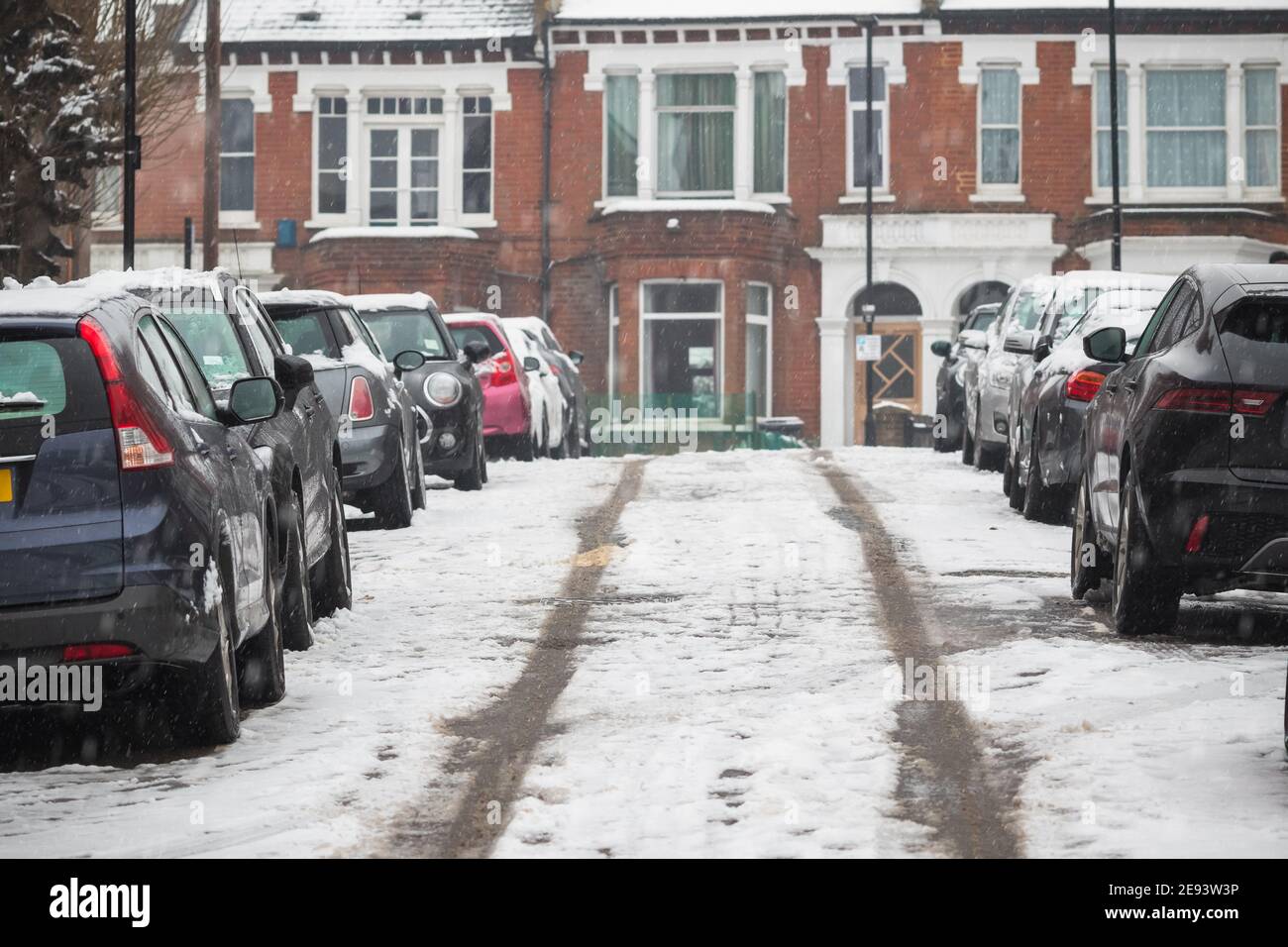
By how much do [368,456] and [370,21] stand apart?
27197mm

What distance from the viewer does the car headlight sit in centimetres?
1825

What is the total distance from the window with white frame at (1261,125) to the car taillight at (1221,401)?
30694mm

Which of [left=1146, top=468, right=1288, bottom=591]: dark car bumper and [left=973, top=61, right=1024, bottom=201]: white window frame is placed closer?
[left=1146, top=468, right=1288, bottom=591]: dark car bumper

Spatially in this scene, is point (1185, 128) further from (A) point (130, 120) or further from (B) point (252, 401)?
(B) point (252, 401)

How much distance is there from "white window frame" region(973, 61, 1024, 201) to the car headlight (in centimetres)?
2251

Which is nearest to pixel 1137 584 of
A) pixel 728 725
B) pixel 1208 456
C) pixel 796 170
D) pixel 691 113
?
pixel 1208 456

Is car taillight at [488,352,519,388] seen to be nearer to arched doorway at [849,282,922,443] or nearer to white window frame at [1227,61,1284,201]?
arched doorway at [849,282,922,443]

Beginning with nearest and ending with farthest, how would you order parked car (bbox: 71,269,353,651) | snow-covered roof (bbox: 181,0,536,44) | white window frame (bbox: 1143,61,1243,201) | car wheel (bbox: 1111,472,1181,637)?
parked car (bbox: 71,269,353,651)
car wheel (bbox: 1111,472,1181,637)
white window frame (bbox: 1143,61,1243,201)
snow-covered roof (bbox: 181,0,536,44)

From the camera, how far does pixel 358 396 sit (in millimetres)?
→ 14484

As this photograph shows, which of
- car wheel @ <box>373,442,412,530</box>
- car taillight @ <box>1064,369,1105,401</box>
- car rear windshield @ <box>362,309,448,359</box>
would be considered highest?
car rear windshield @ <box>362,309,448,359</box>

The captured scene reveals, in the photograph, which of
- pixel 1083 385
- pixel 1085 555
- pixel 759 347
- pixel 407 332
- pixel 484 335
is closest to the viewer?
pixel 1085 555

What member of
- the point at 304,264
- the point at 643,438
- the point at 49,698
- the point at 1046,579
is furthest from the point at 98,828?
the point at 304,264

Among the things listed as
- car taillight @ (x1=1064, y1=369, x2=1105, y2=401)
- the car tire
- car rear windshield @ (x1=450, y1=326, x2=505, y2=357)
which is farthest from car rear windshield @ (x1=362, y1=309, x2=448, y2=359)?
car taillight @ (x1=1064, y1=369, x2=1105, y2=401)

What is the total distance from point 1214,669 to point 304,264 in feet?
106
